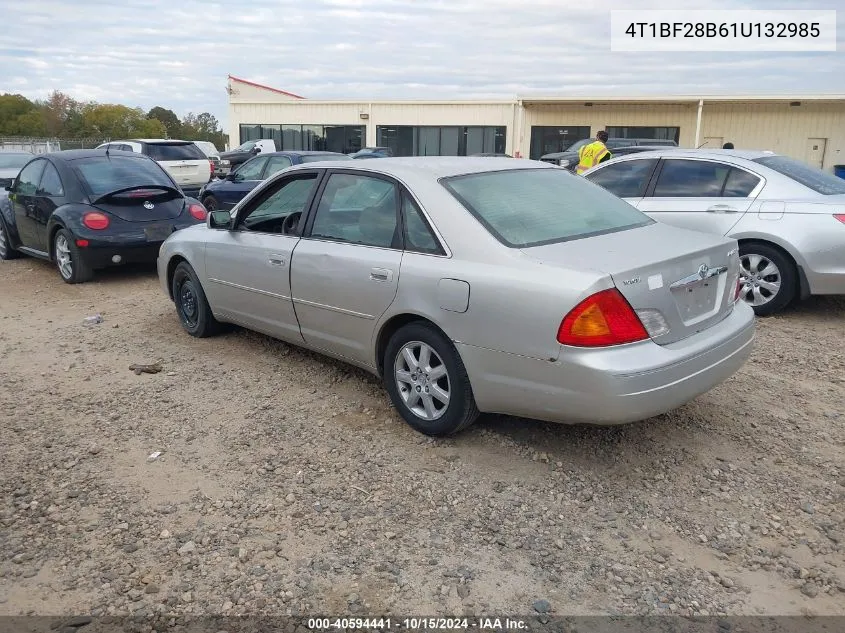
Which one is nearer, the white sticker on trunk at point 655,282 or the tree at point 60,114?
the white sticker on trunk at point 655,282

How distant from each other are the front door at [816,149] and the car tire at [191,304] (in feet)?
104

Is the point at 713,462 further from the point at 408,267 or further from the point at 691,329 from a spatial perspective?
the point at 408,267

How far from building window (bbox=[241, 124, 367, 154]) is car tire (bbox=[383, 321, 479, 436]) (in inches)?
1273

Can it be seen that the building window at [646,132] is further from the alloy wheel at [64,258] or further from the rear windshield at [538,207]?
the rear windshield at [538,207]

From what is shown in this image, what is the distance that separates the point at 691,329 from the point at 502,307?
3.23ft

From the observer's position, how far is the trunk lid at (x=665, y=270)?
3430mm

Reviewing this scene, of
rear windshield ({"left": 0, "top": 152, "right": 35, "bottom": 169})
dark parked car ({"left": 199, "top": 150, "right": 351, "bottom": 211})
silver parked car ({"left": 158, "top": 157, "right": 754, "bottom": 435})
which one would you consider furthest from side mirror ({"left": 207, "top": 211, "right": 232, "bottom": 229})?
rear windshield ({"left": 0, "top": 152, "right": 35, "bottom": 169})

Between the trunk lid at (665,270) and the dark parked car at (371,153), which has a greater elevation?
the dark parked car at (371,153)

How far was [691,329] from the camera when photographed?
12.0 feet

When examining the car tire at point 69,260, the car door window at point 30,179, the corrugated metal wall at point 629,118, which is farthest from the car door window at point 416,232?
the corrugated metal wall at point 629,118

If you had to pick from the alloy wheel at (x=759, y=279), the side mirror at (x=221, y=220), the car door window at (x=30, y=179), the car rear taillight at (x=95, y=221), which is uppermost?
the car door window at (x=30, y=179)

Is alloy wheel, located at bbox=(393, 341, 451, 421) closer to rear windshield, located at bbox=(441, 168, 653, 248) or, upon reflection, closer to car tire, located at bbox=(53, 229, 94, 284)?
rear windshield, located at bbox=(441, 168, 653, 248)

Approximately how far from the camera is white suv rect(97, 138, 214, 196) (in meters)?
16.3

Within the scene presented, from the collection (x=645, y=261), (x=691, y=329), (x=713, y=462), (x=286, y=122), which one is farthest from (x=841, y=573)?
(x=286, y=122)
